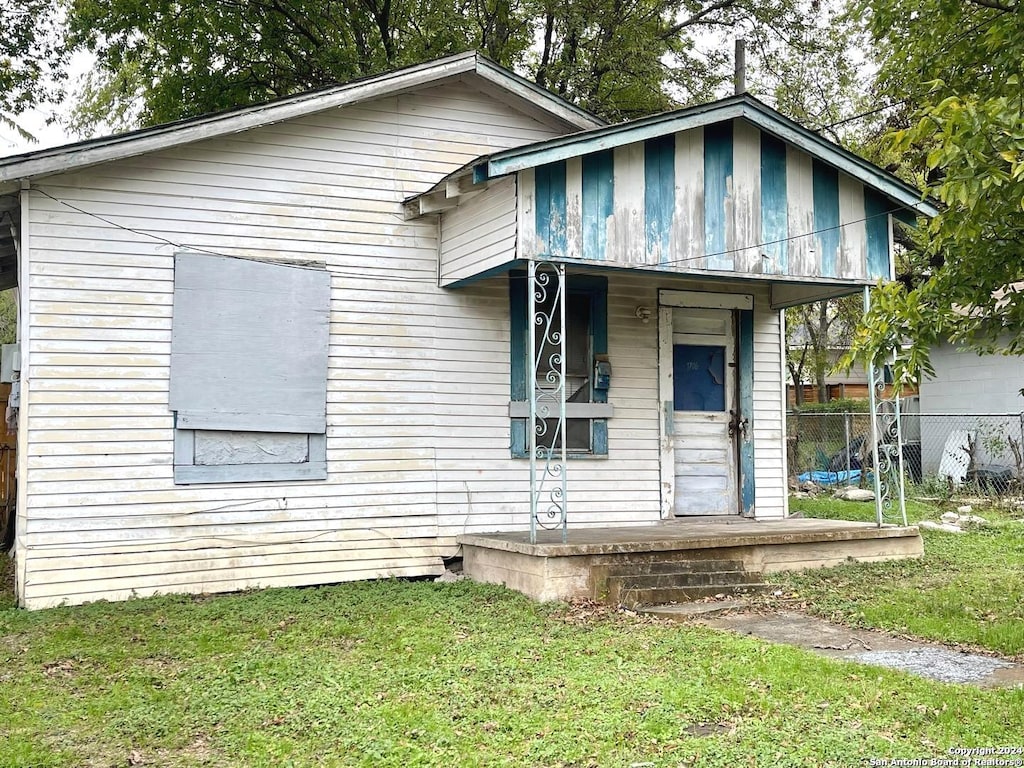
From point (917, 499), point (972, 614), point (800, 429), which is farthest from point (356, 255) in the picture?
point (800, 429)

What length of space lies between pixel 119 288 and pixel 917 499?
496 inches

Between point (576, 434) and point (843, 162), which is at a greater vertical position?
point (843, 162)

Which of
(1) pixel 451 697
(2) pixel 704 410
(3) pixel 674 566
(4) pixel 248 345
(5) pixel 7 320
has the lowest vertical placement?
(1) pixel 451 697

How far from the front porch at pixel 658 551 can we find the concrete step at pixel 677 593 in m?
0.08

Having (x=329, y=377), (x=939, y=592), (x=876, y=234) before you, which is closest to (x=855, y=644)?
(x=939, y=592)

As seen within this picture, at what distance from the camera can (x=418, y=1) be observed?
18.6 m

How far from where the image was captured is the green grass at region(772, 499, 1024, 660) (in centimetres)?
698

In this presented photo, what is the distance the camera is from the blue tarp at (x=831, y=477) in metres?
18.0

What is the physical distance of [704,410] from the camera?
10.7m

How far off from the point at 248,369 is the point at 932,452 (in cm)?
1506

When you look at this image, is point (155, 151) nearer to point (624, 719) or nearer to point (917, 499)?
point (624, 719)

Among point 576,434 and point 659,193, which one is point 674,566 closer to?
point 576,434

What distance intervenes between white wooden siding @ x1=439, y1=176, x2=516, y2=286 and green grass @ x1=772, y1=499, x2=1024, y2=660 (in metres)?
3.91

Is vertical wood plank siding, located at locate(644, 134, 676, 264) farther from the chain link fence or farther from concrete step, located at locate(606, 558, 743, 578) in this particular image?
the chain link fence
